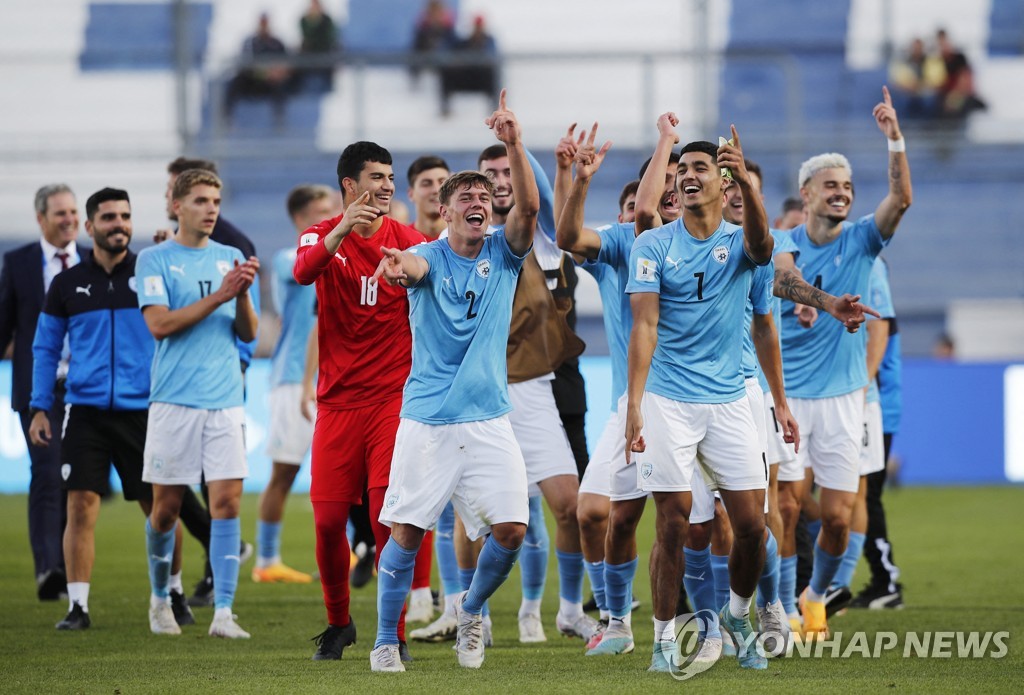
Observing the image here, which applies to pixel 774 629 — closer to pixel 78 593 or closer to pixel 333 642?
pixel 333 642

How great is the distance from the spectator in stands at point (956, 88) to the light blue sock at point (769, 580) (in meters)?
16.9

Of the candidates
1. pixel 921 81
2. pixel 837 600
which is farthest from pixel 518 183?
pixel 921 81

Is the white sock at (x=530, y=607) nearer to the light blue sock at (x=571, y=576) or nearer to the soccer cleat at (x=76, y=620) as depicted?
the light blue sock at (x=571, y=576)

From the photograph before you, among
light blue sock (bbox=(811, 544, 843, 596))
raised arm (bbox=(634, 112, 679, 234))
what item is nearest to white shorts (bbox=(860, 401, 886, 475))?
light blue sock (bbox=(811, 544, 843, 596))

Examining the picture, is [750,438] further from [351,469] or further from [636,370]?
[351,469]

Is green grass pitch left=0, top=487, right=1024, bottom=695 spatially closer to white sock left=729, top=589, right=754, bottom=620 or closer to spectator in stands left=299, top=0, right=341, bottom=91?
white sock left=729, top=589, right=754, bottom=620

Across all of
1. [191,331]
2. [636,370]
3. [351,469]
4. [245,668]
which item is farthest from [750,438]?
[191,331]

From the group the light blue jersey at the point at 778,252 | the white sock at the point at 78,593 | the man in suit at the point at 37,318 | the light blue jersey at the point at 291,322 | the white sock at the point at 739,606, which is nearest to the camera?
the white sock at the point at 739,606

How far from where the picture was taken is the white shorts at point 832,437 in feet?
26.6

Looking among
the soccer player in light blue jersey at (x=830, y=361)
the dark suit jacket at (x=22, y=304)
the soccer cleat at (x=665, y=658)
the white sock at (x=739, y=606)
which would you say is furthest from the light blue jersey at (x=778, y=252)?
the dark suit jacket at (x=22, y=304)

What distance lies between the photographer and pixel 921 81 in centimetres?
2247

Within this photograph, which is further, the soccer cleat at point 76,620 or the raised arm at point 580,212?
the soccer cleat at point 76,620

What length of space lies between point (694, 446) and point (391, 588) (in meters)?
1.45

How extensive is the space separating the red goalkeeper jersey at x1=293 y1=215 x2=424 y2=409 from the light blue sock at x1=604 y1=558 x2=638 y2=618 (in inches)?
52.7
